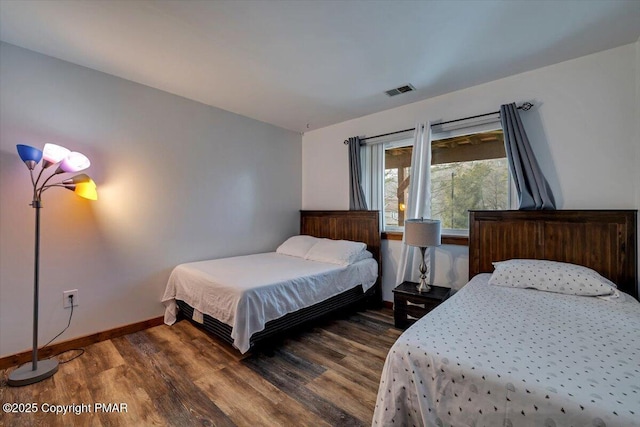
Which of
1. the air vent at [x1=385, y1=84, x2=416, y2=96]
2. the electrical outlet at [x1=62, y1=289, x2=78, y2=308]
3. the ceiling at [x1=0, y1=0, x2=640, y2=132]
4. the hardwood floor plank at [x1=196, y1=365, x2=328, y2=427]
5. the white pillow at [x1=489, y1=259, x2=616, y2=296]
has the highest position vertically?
the air vent at [x1=385, y1=84, x2=416, y2=96]

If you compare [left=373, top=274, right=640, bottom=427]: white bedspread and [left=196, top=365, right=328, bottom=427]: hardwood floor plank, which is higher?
[left=373, top=274, right=640, bottom=427]: white bedspread

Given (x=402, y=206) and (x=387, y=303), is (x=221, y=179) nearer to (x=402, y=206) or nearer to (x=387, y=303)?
(x=402, y=206)

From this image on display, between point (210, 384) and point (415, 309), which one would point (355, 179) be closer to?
point (415, 309)

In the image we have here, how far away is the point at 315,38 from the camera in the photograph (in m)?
1.91

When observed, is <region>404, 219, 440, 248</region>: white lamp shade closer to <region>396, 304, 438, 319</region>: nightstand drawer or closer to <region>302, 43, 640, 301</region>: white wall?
<region>302, 43, 640, 301</region>: white wall

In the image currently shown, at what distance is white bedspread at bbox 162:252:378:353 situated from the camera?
2037 millimetres

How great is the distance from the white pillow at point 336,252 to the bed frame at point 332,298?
0.27 metres

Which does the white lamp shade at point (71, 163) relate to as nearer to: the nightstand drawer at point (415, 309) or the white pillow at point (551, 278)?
the nightstand drawer at point (415, 309)

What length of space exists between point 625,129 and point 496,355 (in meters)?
2.19

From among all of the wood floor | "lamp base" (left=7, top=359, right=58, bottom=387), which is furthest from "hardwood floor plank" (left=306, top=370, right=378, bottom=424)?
"lamp base" (left=7, top=359, right=58, bottom=387)

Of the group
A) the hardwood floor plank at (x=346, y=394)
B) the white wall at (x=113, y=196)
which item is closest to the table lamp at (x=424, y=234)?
the hardwood floor plank at (x=346, y=394)

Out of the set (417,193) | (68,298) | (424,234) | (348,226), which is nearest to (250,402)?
(68,298)

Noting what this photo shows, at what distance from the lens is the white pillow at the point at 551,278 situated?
1.79 metres

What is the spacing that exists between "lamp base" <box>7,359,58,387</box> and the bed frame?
96 cm
